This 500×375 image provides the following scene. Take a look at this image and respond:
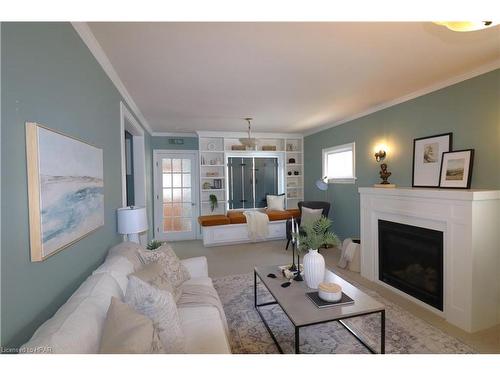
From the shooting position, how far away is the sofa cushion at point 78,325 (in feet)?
2.70

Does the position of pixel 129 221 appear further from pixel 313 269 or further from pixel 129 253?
pixel 313 269

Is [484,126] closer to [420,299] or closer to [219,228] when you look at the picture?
[420,299]

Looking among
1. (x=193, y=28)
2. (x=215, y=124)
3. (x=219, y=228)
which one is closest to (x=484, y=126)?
(x=193, y=28)

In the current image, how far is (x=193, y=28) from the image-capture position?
1.67 m

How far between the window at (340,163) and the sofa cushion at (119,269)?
3.98m

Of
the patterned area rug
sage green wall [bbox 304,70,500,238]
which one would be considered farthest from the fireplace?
sage green wall [bbox 304,70,500,238]

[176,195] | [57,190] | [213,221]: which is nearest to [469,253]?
[57,190]

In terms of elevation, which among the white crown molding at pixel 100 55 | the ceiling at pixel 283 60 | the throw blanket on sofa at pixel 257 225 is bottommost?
the throw blanket on sofa at pixel 257 225

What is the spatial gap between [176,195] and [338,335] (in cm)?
459

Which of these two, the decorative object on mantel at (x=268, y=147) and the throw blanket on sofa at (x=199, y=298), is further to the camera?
the decorative object on mantel at (x=268, y=147)

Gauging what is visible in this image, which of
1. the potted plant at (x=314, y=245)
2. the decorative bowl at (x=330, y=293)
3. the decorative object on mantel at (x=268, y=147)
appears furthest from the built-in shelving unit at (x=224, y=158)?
the decorative bowl at (x=330, y=293)

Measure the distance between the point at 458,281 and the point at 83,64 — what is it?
3.66m

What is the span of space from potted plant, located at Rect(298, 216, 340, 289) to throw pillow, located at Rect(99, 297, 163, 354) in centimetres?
135

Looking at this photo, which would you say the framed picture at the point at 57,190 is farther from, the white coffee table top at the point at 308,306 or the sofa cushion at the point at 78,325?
the white coffee table top at the point at 308,306
